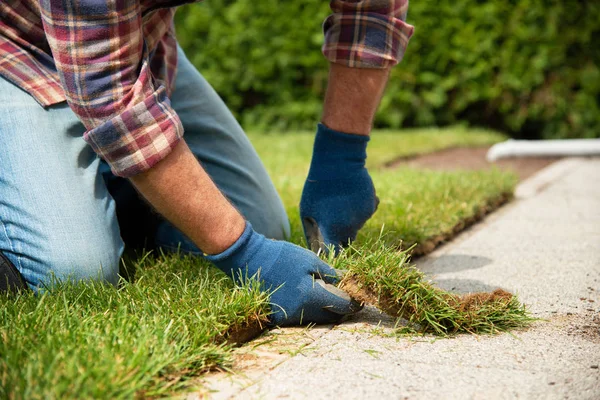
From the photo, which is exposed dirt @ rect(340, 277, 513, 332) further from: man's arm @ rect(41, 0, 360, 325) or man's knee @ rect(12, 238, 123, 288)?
man's knee @ rect(12, 238, 123, 288)

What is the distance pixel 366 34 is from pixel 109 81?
33.8 inches

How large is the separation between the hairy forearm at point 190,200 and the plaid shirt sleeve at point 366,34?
682 mm

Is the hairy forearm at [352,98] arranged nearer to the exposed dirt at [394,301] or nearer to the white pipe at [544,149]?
the exposed dirt at [394,301]

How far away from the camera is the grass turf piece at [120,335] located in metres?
1.21

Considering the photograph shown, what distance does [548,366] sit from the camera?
147cm

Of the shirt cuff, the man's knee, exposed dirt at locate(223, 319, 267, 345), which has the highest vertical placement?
the shirt cuff

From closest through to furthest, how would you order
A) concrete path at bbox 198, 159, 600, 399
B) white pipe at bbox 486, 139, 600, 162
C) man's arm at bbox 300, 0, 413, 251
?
1. concrete path at bbox 198, 159, 600, 399
2. man's arm at bbox 300, 0, 413, 251
3. white pipe at bbox 486, 139, 600, 162

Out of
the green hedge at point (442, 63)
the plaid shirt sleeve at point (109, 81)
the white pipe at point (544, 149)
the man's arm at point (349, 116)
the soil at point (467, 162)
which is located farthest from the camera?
the green hedge at point (442, 63)

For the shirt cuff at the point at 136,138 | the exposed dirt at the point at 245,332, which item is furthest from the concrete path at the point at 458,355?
the shirt cuff at the point at 136,138

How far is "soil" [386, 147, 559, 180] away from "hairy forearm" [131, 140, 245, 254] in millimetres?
3377

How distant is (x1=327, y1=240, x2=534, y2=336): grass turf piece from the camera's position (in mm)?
1678

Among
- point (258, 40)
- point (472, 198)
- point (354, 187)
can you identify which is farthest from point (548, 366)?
point (258, 40)

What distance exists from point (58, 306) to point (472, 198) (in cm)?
226

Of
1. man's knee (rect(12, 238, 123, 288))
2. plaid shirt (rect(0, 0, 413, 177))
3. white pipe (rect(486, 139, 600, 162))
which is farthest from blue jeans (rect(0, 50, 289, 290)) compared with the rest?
white pipe (rect(486, 139, 600, 162))
